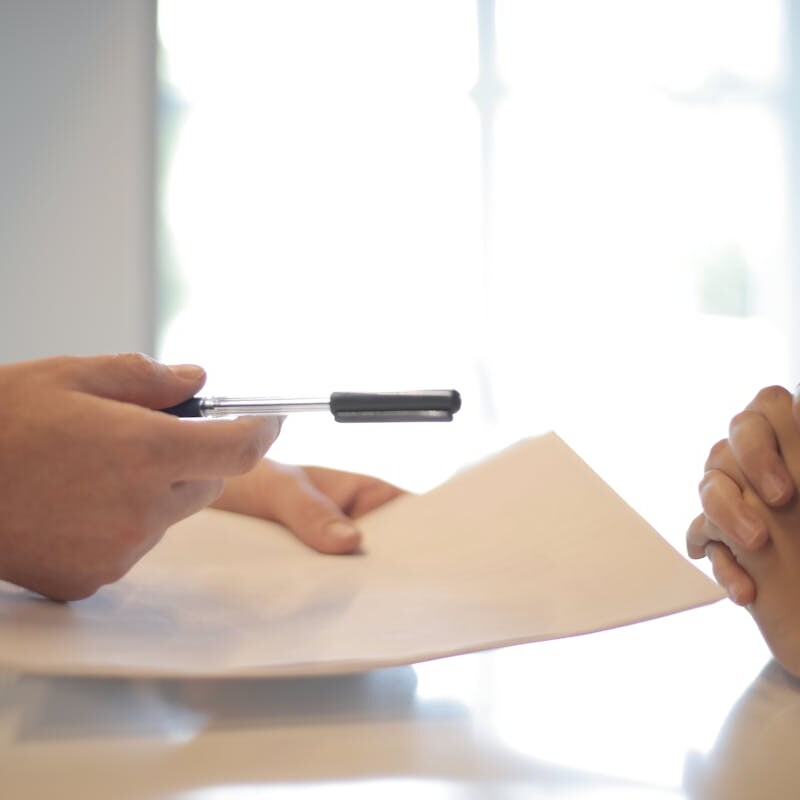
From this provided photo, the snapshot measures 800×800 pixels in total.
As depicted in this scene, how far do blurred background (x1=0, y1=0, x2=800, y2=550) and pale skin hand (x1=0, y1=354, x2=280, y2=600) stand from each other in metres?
2.07

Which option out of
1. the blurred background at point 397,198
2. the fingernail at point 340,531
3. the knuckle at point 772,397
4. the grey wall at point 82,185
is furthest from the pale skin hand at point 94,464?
the grey wall at point 82,185

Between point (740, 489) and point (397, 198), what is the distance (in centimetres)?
218

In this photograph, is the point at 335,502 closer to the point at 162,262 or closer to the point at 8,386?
the point at 8,386

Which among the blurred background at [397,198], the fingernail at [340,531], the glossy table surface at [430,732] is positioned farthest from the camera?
the blurred background at [397,198]

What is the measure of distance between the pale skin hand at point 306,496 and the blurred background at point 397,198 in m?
1.83

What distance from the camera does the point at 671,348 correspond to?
8.37 feet

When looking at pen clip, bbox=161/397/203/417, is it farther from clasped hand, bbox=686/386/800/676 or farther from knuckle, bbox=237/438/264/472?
clasped hand, bbox=686/386/800/676

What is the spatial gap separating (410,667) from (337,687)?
38 millimetres

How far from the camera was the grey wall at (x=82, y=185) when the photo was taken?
2.47 meters

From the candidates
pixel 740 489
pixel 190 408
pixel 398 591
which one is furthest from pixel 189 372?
pixel 740 489

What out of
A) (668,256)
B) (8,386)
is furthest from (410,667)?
(668,256)

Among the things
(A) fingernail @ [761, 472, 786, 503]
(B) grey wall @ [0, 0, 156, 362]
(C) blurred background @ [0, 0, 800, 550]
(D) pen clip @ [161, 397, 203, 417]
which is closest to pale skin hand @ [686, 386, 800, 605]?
(A) fingernail @ [761, 472, 786, 503]

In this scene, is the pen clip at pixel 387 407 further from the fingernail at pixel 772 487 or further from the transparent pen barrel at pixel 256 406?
the fingernail at pixel 772 487

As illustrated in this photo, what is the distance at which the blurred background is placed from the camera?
246cm
